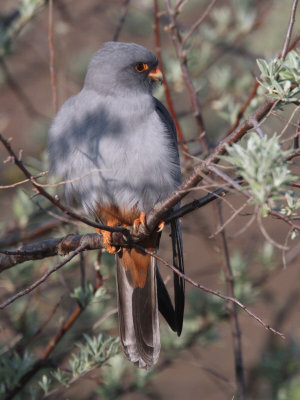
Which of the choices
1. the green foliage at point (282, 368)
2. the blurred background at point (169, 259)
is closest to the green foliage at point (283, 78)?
the blurred background at point (169, 259)

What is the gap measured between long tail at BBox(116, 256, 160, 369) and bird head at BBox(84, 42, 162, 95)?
117 centimetres

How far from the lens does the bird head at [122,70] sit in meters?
4.13

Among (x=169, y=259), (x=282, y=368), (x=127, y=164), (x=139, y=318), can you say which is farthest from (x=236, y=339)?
(x=169, y=259)

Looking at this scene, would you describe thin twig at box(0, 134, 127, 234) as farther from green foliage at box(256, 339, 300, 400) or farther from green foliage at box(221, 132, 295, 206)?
green foliage at box(256, 339, 300, 400)

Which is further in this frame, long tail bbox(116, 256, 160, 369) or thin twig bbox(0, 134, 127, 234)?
long tail bbox(116, 256, 160, 369)

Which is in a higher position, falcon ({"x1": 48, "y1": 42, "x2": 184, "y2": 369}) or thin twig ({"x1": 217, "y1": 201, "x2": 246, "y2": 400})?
falcon ({"x1": 48, "y1": 42, "x2": 184, "y2": 369})

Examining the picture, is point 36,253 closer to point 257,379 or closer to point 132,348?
point 132,348

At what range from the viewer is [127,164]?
11.8 ft

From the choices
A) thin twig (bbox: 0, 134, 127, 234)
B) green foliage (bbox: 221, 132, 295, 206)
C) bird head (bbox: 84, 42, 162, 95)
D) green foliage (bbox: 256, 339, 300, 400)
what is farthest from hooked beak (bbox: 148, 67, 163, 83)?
green foliage (bbox: 256, 339, 300, 400)

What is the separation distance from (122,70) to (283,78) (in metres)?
1.92

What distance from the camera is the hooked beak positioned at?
4.29m

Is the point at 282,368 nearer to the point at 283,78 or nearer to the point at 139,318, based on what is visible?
the point at 139,318

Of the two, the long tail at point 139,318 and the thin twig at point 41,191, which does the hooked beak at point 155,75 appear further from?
the thin twig at point 41,191

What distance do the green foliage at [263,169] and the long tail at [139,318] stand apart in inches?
79.5
